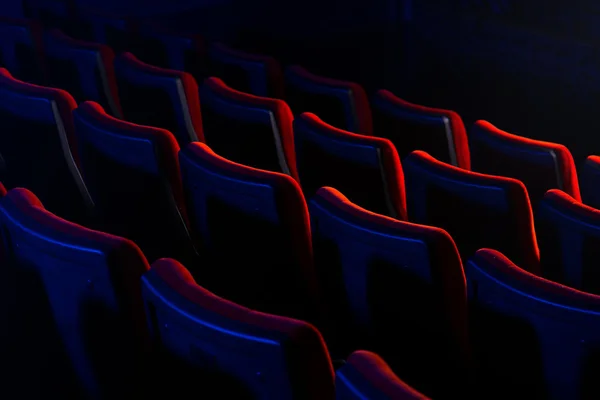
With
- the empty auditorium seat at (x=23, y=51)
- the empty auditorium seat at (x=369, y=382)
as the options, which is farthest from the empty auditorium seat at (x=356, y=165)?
the empty auditorium seat at (x=23, y=51)

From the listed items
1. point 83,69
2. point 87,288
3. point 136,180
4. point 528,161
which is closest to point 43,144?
point 136,180

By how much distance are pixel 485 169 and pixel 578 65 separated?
0.91 meters

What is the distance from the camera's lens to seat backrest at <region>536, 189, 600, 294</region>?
1.69 feet

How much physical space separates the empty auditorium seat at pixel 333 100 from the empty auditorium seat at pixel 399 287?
435 millimetres

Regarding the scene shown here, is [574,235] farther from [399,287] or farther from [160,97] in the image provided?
[160,97]

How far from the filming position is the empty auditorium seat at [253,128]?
0.77 meters

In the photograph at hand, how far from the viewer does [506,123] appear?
1600 millimetres

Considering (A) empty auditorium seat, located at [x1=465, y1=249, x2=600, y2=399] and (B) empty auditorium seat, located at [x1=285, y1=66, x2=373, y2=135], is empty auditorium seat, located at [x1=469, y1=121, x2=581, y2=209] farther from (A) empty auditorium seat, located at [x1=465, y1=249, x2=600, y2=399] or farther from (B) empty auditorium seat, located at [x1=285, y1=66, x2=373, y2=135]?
(A) empty auditorium seat, located at [x1=465, y1=249, x2=600, y2=399]

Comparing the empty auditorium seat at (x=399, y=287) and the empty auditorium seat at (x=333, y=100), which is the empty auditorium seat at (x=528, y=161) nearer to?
the empty auditorium seat at (x=333, y=100)

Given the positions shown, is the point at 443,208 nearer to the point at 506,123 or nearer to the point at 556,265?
the point at 556,265

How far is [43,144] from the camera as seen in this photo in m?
0.74

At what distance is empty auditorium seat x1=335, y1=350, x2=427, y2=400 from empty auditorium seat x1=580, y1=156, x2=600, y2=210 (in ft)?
1.52

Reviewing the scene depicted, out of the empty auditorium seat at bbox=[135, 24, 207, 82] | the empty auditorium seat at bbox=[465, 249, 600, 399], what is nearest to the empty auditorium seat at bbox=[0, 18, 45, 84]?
the empty auditorium seat at bbox=[135, 24, 207, 82]

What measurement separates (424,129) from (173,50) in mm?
536
